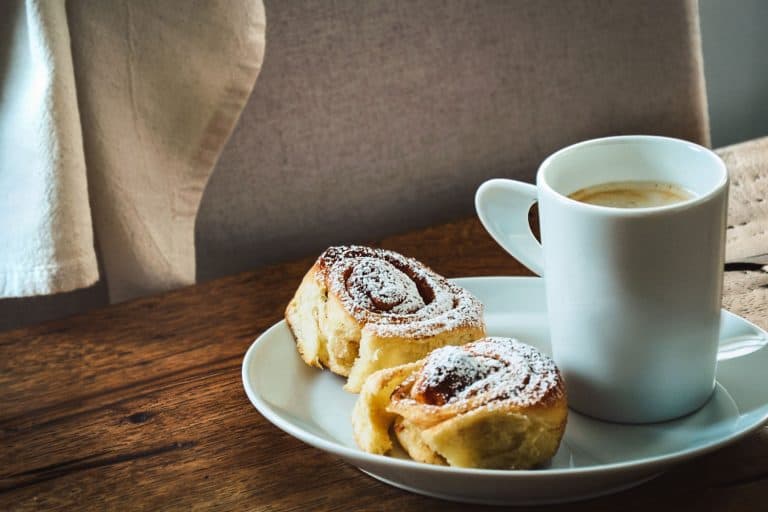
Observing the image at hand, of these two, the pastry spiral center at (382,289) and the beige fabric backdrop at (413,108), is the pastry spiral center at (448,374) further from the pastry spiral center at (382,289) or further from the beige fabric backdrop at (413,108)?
the beige fabric backdrop at (413,108)

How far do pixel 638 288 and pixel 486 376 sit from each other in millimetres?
108

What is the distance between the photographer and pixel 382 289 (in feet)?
2.23

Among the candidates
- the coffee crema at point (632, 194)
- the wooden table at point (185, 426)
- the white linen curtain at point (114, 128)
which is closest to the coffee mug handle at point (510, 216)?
the coffee crema at point (632, 194)

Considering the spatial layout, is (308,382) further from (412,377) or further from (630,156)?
(630,156)

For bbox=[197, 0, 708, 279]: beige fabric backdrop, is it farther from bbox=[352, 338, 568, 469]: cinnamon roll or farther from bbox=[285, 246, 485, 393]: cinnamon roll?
bbox=[352, 338, 568, 469]: cinnamon roll

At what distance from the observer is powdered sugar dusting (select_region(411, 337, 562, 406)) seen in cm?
54

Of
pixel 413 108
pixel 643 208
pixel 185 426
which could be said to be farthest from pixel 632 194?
pixel 413 108

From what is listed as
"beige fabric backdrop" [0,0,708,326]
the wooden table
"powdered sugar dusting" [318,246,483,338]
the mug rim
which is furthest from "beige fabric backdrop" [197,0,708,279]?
the mug rim

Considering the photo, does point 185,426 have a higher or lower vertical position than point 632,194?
lower

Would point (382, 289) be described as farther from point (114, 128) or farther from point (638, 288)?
point (114, 128)

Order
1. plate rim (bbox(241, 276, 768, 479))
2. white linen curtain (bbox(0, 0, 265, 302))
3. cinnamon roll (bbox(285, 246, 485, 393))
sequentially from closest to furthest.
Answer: plate rim (bbox(241, 276, 768, 479)) → cinnamon roll (bbox(285, 246, 485, 393)) → white linen curtain (bbox(0, 0, 265, 302))

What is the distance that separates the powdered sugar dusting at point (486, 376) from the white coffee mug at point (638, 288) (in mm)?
36

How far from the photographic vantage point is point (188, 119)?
0.97 meters

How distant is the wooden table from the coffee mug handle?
17 cm
